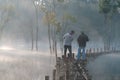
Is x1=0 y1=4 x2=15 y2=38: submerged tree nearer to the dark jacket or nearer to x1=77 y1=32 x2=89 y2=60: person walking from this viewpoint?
x1=77 y1=32 x2=89 y2=60: person walking

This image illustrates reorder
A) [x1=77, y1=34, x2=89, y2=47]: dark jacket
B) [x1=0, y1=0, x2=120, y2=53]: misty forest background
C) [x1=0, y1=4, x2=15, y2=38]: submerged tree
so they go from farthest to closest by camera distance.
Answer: [x1=0, y1=0, x2=120, y2=53]: misty forest background, [x1=0, y1=4, x2=15, y2=38]: submerged tree, [x1=77, y1=34, x2=89, y2=47]: dark jacket

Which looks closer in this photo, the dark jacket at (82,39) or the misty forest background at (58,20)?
the dark jacket at (82,39)

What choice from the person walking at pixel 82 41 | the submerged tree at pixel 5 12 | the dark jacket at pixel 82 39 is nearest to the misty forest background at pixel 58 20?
the submerged tree at pixel 5 12

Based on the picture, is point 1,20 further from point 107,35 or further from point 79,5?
point 79,5

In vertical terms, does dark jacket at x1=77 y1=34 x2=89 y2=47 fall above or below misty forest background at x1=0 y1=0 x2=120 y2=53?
below

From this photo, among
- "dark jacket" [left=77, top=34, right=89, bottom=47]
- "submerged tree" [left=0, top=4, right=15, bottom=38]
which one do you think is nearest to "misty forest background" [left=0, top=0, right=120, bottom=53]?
"submerged tree" [left=0, top=4, right=15, bottom=38]

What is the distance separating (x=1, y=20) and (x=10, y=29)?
34.5m

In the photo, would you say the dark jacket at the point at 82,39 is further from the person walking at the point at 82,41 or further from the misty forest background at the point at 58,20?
the misty forest background at the point at 58,20

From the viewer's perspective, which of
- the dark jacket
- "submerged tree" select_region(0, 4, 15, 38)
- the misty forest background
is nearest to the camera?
the dark jacket

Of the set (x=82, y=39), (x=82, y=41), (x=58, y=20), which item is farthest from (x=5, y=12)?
(x=82, y=39)

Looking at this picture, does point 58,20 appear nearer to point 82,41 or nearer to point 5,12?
point 5,12

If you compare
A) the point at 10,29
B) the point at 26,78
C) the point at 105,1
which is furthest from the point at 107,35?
the point at 26,78

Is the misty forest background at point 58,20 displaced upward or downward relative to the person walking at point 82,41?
upward

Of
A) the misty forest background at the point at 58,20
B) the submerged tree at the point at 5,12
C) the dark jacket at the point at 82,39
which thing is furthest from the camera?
the misty forest background at the point at 58,20
